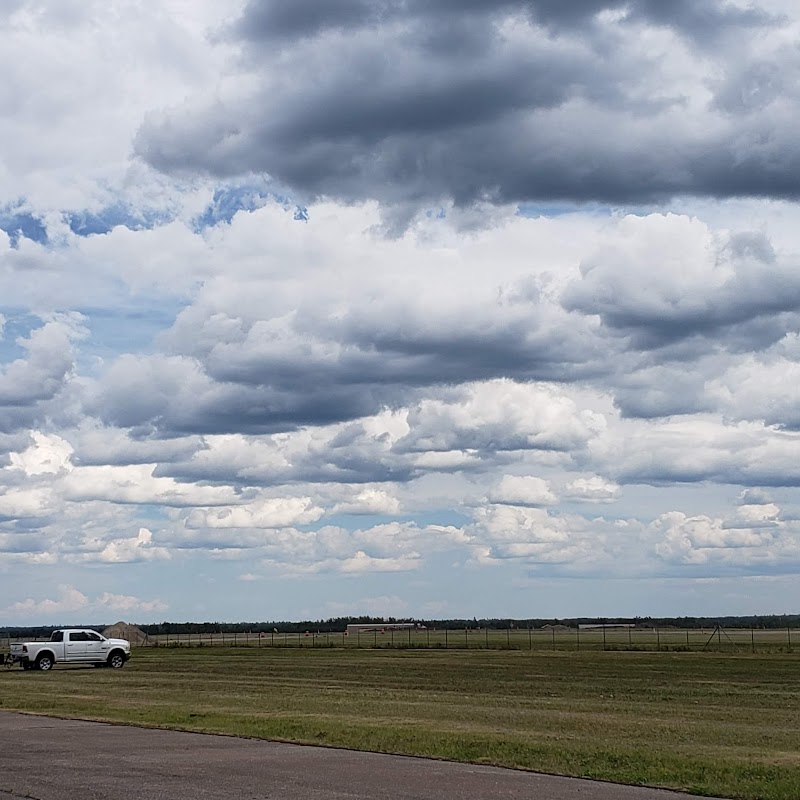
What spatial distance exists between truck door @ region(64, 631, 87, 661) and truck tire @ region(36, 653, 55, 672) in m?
0.69

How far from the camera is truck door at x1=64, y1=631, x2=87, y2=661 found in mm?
53688

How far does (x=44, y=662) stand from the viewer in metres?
53.0

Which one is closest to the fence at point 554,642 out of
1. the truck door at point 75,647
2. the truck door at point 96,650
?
the truck door at point 75,647

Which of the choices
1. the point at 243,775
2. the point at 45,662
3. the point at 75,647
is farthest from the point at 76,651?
the point at 243,775

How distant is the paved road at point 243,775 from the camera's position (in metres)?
14.0

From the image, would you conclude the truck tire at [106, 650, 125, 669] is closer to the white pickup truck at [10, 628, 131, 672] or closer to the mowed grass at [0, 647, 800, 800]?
the white pickup truck at [10, 628, 131, 672]

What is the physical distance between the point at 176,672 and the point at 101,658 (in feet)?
24.4

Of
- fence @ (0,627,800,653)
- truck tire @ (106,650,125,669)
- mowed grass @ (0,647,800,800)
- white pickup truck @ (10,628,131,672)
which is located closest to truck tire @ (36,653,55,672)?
white pickup truck @ (10,628,131,672)

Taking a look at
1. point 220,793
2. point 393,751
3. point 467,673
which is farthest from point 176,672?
point 220,793

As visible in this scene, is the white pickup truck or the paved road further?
the white pickup truck

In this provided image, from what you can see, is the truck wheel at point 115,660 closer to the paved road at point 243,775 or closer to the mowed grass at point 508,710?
the mowed grass at point 508,710

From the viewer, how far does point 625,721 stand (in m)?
23.8

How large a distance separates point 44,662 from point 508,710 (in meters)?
32.2

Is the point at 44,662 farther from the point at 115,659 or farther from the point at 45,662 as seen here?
the point at 115,659
